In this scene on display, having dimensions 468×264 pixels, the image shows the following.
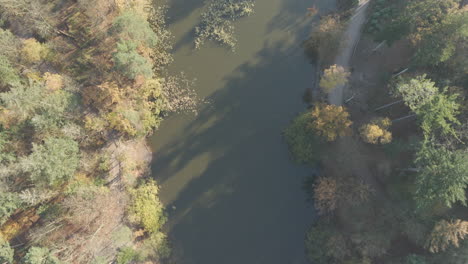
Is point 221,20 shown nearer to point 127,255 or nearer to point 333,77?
point 333,77

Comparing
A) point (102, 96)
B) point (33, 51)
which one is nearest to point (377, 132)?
point (102, 96)

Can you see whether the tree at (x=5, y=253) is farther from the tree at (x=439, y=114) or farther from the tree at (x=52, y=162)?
the tree at (x=439, y=114)

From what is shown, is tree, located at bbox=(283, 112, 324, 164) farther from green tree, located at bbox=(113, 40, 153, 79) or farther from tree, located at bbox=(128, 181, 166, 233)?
green tree, located at bbox=(113, 40, 153, 79)

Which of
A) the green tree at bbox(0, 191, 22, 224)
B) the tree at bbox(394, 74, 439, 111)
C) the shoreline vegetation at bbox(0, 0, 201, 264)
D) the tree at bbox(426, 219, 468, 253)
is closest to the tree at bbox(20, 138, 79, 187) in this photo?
the shoreline vegetation at bbox(0, 0, 201, 264)

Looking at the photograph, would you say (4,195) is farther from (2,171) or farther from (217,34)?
(217,34)

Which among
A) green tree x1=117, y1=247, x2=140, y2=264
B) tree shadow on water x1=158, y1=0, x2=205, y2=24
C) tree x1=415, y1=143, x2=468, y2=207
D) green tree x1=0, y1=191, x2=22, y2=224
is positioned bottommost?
tree x1=415, y1=143, x2=468, y2=207

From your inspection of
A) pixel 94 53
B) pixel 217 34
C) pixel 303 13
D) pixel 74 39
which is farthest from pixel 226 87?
pixel 74 39
